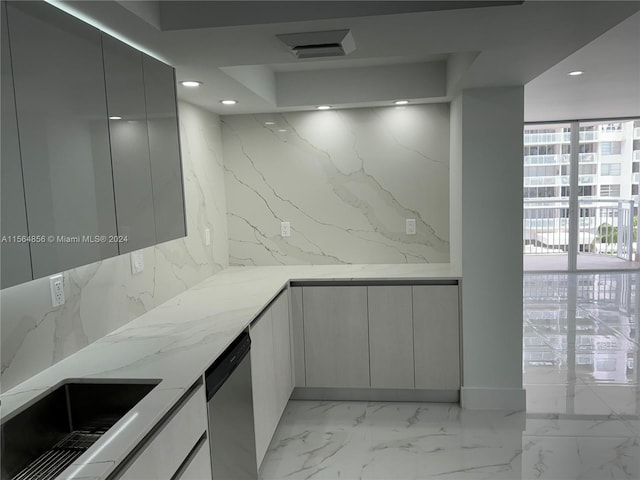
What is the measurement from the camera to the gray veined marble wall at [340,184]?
397 cm

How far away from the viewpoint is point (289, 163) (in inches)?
161

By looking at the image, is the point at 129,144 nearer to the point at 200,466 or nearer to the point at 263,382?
the point at 200,466

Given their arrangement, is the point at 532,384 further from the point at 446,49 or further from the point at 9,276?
the point at 9,276

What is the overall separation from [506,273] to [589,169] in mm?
5937

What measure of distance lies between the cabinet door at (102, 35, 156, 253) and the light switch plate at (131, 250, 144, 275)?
597mm

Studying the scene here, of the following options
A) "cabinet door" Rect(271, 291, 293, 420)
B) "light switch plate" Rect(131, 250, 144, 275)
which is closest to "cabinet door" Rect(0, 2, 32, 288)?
"light switch plate" Rect(131, 250, 144, 275)

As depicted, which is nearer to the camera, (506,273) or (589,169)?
(506,273)

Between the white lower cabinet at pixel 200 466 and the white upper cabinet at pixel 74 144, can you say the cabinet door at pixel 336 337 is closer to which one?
the white upper cabinet at pixel 74 144

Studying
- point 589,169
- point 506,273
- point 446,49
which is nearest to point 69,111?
point 446,49

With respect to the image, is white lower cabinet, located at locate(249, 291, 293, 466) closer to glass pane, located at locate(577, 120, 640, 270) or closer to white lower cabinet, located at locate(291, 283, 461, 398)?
white lower cabinet, located at locate(291, 283, 461, 398)

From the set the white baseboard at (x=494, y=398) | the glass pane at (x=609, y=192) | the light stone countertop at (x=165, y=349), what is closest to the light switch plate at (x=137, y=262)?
the light stone countertop at (x=165, y=349)

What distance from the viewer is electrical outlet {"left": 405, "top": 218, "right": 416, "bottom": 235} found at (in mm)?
4035

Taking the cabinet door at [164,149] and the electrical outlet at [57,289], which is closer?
the electrical outlet at [57,289]

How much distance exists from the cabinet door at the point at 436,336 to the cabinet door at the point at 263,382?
110cm
